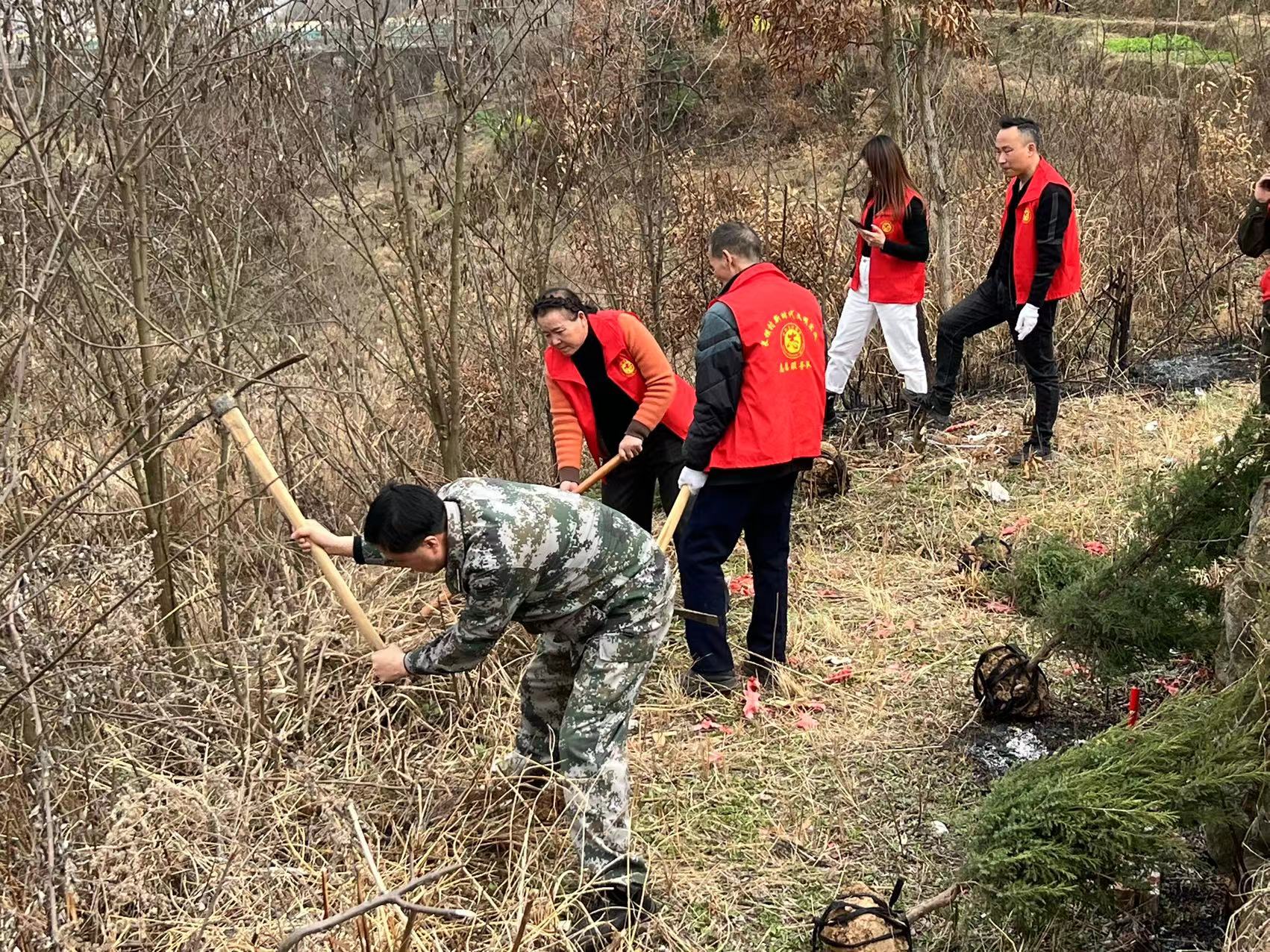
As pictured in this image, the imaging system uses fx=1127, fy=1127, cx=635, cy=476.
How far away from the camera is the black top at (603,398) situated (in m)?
4.70

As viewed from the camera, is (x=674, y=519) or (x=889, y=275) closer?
(x=674, y=519)

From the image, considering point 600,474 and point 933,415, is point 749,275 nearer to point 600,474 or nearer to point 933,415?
point 600,474

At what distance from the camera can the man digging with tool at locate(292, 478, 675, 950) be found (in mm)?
2990

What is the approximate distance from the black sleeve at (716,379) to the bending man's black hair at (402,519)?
1.67 metres

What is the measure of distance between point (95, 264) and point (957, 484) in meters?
4.62

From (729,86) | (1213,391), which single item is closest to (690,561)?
(1213,391)

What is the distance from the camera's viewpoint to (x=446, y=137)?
469 centimetres

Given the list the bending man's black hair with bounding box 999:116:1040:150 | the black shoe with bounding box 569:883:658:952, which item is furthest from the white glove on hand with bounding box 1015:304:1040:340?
the black shoe with bounding box 569:883:658:952

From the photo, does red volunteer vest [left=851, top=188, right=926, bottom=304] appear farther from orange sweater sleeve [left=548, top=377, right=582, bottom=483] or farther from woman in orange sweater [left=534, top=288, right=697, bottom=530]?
orange sweater sleeve [left=548, top=377, right=582, bottom=483]

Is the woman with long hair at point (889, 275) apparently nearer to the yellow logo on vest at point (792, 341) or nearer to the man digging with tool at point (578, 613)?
the yellow logo on vest at point (792, 341)

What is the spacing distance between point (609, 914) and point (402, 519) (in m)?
1.35

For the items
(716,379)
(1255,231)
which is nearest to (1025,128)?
(1255,231)

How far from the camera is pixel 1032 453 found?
21.7 ft

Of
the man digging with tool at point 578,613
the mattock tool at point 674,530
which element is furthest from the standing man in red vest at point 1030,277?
the man digging with tool at point 578,613
